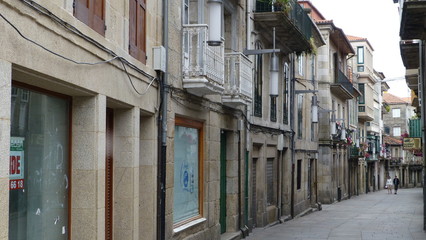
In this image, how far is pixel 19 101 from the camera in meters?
6.27

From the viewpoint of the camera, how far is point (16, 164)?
20.4 ft

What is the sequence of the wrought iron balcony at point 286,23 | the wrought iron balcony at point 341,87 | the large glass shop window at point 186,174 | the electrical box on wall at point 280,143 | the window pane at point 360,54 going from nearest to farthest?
the large glass shop window at point 186,174, the wrought iron balcony at point 286,23, the electrical box on wall at point 280,143, the wrought iron balcony at point 341,87, the window pane at point 360,54

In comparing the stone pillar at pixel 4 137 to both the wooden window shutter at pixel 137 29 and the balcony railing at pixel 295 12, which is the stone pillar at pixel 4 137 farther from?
the balcony railing at pixel 295 12

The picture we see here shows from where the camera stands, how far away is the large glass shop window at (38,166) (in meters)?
6.22

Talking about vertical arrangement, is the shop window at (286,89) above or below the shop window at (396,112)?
below

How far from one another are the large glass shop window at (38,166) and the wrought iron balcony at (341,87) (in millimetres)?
28106

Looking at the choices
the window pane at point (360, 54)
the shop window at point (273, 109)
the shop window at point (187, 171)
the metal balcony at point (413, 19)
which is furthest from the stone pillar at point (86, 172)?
the window pane at point (360, 54)

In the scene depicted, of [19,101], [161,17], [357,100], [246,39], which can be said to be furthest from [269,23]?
[357,100]

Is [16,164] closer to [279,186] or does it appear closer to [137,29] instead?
[137,29]

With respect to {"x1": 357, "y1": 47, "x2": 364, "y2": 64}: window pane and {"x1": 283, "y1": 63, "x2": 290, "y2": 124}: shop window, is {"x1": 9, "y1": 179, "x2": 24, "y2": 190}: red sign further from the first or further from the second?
{"x1": 357, "y1": 47, "x2": 364, "y2": 64}: window pane

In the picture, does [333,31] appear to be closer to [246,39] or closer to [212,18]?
[246,39]

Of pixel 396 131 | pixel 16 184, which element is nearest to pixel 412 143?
pixel 16 184

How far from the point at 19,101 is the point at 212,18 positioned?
5.47 meters

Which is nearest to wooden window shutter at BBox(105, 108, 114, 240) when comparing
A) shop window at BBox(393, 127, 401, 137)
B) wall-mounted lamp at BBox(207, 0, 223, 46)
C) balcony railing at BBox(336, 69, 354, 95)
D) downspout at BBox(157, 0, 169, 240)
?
downspout at BBox(157, 0, 169, 240)
